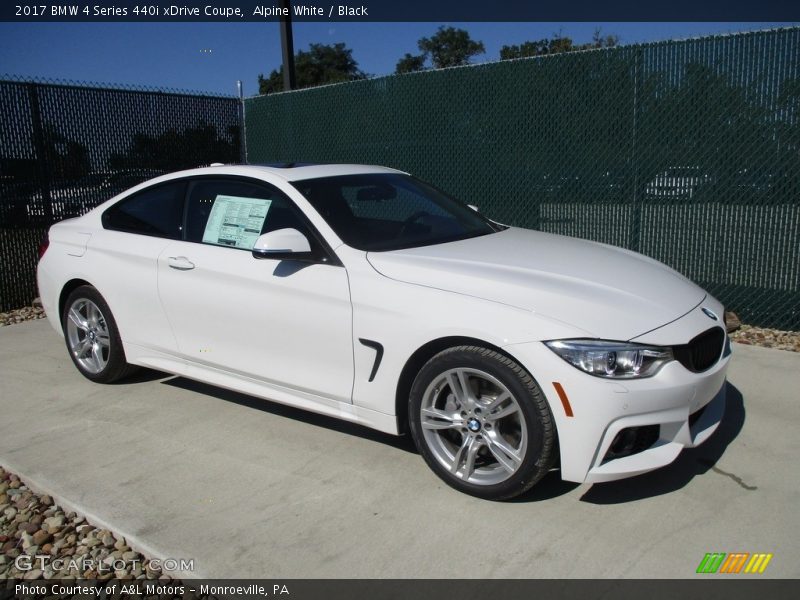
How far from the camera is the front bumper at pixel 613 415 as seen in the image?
3.05m

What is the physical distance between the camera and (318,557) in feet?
9.98

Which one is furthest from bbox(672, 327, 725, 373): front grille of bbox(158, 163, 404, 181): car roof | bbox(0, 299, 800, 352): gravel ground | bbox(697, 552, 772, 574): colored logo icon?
bbox(0, 299, 800, 352): gravel ground

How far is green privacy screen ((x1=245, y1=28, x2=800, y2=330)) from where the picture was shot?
6141mm

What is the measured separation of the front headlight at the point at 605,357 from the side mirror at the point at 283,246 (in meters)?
1.44

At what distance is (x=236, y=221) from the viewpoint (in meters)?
4.39

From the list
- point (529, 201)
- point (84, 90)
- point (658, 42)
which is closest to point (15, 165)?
point (84, 90)

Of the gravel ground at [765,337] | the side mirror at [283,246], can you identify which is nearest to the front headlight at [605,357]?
the side mirror at [283,246]

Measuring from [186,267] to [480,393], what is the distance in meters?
2.05

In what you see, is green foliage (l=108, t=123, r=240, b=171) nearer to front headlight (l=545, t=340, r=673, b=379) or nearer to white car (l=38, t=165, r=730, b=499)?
white car (l=38, t=165, r=730, b=499)

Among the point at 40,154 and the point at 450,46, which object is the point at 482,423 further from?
the point at 450,46

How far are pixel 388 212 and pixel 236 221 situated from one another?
0.94 m

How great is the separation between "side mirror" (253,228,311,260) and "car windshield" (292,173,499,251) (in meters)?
0.23

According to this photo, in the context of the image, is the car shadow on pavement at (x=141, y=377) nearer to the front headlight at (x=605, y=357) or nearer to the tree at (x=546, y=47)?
the front headlight at (x=605, y=357)

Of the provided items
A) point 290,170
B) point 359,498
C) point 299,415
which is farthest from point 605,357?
point 290,170
